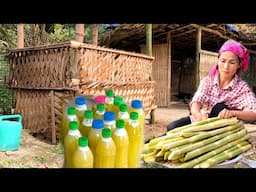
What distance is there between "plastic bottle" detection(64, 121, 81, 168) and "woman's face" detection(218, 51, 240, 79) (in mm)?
541

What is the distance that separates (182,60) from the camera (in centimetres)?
165

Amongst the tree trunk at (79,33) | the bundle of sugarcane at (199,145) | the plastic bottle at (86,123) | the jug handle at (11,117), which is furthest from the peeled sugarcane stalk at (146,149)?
the jug handle at (11,117)

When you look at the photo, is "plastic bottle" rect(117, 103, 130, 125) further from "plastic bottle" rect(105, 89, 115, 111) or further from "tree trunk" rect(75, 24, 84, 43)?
"tree trunk" rect(75, 24, 84, 43)

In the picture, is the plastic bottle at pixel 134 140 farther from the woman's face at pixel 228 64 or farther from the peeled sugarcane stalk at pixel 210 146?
the woman's face at pixel 228 64

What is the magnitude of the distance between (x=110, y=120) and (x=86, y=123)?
0.08 metres

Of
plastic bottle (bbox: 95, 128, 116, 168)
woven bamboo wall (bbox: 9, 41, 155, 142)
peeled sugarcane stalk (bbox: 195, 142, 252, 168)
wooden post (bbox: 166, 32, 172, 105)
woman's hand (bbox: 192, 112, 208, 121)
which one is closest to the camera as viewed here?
plastic bottle (bbox: 95, 128, 116, 168)

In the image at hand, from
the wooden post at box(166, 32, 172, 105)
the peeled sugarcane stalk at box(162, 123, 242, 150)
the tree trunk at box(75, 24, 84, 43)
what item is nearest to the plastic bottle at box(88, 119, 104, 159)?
the peeled sugarcane stalk at box(162, 123, 242, 150)

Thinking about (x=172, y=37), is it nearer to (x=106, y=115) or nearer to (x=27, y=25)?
(x=27, y=25)

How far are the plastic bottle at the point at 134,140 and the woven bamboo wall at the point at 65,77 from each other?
5.7 inches

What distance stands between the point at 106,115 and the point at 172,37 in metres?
0.90

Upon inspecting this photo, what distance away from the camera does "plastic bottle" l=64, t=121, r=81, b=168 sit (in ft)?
3.12

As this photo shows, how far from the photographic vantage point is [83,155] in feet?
3.15

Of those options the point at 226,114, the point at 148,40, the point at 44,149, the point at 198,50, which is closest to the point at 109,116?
the point at 226,114
